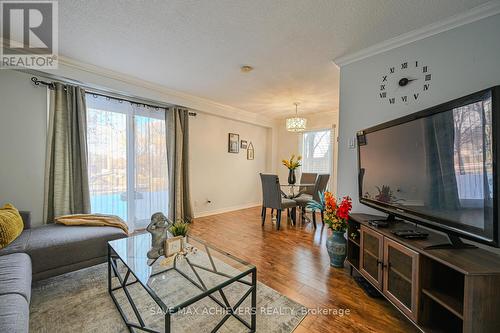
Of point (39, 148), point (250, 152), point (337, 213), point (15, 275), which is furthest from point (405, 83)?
point (39, 148)

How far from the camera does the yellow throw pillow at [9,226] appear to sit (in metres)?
1.66

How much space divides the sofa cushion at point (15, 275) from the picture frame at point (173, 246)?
2.53ft

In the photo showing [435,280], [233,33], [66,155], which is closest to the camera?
[435,280]

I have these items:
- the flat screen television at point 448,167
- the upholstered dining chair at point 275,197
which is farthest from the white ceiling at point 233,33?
the upholstered dining chair at point 275,197

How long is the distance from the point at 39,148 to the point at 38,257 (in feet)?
5.06

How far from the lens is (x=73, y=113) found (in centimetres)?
267

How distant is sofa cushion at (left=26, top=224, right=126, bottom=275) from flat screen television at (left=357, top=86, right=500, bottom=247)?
271 centimetres

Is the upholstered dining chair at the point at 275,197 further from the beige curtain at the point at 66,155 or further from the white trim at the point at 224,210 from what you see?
the beige curtain at the point at 66,155

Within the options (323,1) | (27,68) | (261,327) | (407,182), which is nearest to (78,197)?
(27,68)

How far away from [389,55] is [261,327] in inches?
108

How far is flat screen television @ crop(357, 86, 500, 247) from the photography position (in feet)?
3.51

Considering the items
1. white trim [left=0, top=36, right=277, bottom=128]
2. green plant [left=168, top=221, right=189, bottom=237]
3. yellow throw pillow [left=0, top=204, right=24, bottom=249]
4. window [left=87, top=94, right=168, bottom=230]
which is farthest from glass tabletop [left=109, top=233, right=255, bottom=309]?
white trim [left=0, top=36, right=277, bottom=128]

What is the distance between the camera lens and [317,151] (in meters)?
5.02

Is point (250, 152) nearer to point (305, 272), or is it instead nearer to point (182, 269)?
point (305, 272)
